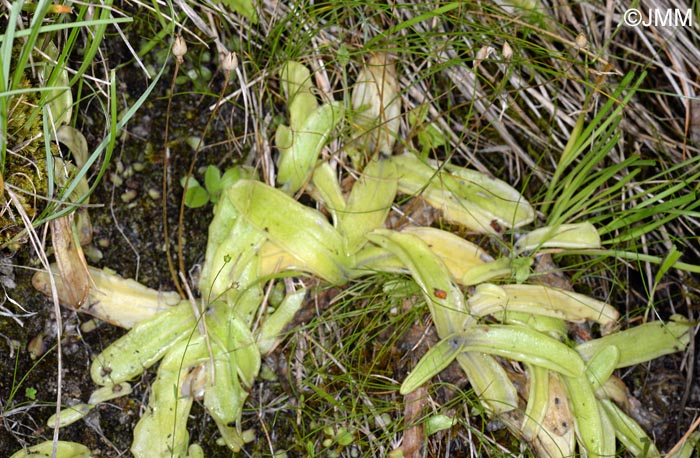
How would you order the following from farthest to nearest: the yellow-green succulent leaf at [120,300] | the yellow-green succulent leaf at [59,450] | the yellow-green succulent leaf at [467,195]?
the yellow-green succulent leaf at [467,195], the yellow-green succulent leaf at [120,300], the yellow-green succulent leaf at [59,450]

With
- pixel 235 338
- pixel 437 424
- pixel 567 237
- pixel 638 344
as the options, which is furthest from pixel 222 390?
pixel 638 344

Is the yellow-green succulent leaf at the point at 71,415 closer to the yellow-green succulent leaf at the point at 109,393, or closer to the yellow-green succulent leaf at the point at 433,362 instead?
the yellow-green succulent leaf at the point at 109,393

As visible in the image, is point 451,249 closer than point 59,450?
No

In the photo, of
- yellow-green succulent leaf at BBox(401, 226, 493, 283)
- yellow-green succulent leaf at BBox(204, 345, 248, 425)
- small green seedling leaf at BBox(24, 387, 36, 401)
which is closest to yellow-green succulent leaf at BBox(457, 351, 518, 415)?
yellow-green succulent leaf at BBox(401, 226, 493, 283)

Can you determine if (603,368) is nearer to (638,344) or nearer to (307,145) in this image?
(638,344)

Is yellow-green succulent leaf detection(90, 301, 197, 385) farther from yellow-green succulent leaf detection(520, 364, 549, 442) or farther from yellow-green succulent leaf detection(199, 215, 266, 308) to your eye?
yellow-green succulent leaf detection(520, 364, 549, 442)

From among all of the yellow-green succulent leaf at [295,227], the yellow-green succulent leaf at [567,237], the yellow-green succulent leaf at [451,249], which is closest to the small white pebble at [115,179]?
the yellow-green succulent leaf at [295,227]
